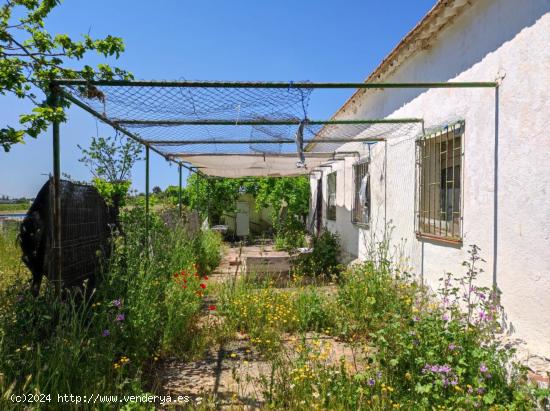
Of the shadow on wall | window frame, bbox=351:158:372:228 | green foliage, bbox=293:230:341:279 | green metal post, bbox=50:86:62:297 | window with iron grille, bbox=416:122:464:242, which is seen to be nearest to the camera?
the shadow on wall

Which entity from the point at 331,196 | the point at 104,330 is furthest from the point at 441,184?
the point at 331,196

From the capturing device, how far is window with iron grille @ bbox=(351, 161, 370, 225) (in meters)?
6.93

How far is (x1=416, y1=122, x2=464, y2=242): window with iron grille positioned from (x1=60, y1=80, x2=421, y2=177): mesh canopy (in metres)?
0.44

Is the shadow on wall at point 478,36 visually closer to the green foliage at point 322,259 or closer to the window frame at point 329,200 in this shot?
the green foliage at point 322,259

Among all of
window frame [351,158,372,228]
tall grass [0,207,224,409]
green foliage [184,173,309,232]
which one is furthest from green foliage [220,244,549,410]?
green foliage [184,173,309,232]

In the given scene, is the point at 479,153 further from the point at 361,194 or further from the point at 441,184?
the point at 361,194

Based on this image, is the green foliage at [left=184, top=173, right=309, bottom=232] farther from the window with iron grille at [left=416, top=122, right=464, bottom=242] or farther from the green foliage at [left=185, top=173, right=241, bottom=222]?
the window with iron grille at [left=416, top=122, right=464, bottom=242]

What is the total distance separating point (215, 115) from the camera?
4.12 m

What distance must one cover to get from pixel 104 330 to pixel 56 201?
115cm

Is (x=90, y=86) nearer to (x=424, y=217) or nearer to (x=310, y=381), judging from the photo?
(x=310, y=381)

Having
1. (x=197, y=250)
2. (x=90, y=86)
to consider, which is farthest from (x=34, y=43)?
(x=197, y=250)

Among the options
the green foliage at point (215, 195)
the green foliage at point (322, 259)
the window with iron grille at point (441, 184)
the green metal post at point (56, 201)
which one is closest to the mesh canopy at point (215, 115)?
the green metal post at point (56, 201)

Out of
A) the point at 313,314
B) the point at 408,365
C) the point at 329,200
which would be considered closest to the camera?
the point at 408,365

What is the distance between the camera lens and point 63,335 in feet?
8.69
